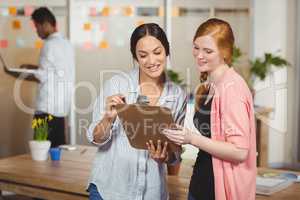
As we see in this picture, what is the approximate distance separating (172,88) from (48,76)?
263 cm

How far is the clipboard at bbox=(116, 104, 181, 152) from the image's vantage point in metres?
1.86

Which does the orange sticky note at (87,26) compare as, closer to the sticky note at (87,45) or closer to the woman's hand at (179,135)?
the sticky note at (87,45)

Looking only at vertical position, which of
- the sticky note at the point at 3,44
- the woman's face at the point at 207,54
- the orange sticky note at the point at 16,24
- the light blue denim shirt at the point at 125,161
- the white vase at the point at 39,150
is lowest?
the white vase at the point at 39,150

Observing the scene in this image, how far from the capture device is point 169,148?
2002 millimetres

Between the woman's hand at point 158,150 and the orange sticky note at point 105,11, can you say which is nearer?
the woman's hand at point 158,150

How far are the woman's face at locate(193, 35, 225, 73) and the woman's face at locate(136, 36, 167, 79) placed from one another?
0.19 meters

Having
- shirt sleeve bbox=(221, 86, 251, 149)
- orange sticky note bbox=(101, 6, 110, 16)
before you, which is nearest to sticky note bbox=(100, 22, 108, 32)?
orange sticky note bbox=(101, 6, 110, 16)

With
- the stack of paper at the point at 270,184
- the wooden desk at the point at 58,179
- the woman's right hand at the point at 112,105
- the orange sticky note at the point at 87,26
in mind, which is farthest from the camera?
the orange sticky note at the point at 87,26

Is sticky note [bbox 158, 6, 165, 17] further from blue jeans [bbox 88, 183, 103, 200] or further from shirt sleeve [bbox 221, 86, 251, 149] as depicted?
shirt sleeve [bbox 221, 86, 251, 149]

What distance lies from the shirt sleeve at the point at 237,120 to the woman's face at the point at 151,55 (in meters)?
0.35

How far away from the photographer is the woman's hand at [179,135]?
6.03 ft

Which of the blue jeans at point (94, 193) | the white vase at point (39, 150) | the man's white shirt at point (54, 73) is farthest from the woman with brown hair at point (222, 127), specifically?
the man's white shirt at point (54, 73)

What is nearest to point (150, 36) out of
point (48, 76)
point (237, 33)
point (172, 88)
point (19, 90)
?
point (172, 88)

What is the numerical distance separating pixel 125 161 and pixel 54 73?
267 centimetres
